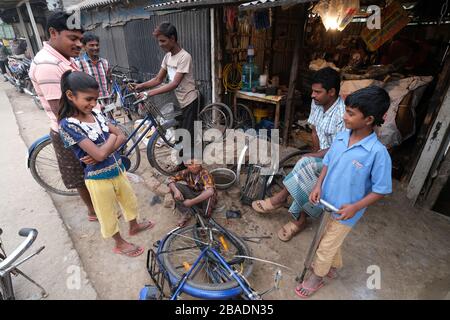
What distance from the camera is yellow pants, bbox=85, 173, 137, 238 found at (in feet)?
7.68

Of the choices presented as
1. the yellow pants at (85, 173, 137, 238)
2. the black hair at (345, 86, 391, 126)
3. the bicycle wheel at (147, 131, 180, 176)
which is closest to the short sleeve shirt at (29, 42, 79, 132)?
the yellow pants at (85, 173, 137, 238)

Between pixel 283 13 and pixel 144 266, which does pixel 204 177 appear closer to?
pixel 144 266

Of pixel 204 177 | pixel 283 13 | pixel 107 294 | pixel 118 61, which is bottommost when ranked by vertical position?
pixel 107 294

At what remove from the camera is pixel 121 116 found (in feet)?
23.5

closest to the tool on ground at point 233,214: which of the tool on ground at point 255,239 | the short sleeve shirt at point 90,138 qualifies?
the tool on ground at point 255,239

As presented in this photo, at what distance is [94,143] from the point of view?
2139mm

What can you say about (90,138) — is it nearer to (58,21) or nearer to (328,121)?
(58,21)

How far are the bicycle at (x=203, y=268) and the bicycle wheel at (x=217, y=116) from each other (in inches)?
130

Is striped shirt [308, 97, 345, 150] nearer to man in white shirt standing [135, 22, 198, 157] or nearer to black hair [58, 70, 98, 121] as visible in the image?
man in white shirt standing [135, 22, 198, 157]

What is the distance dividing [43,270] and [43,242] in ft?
1.62

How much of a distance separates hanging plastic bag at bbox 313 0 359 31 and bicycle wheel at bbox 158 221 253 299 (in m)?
2.93

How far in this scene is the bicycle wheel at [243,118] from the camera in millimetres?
5930

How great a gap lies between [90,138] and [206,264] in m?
1.63

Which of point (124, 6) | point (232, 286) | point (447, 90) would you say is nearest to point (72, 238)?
point (232, 286)
